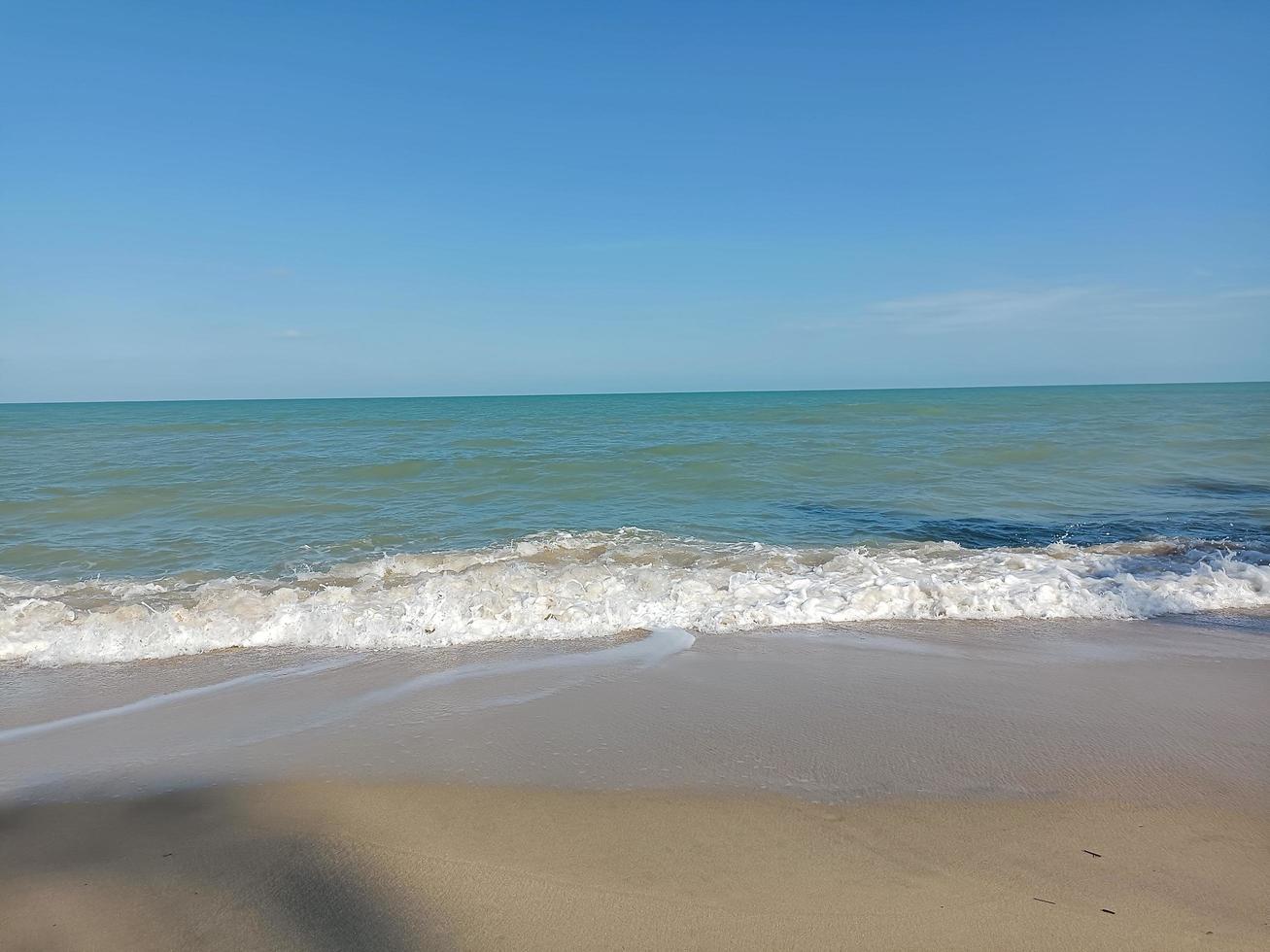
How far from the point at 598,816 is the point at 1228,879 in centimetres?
227

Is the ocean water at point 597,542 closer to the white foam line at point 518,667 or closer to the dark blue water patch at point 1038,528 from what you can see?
the dark blue water patch at point 1038,528

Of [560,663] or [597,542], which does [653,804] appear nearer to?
[560,663]

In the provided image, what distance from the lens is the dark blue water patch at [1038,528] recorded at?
945 centimetres

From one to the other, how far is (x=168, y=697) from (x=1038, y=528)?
1023 centimetres

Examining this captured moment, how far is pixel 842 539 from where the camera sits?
9.49 meters

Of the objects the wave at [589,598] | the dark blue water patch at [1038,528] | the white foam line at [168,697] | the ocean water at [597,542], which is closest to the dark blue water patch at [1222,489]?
the ocean water at [597,542]

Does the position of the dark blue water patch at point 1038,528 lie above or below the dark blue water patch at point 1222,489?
below

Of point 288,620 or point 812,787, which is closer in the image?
point 812,787

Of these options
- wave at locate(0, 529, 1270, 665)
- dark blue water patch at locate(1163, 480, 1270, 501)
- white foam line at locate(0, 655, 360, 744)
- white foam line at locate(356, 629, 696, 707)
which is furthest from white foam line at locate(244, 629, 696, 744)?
dark blue water patch at locate(1163, 480, 1270, 501)

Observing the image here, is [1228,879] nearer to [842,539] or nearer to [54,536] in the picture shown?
[842,539]

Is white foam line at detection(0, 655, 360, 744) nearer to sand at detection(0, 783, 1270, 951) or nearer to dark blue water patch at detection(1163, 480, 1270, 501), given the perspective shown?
sand at detection(0, 783, 1270, 951)

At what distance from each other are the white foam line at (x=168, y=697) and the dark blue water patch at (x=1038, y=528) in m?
6.37

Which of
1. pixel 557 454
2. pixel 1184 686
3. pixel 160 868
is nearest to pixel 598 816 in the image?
pixel 160 868

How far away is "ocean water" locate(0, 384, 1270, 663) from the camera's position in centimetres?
633
